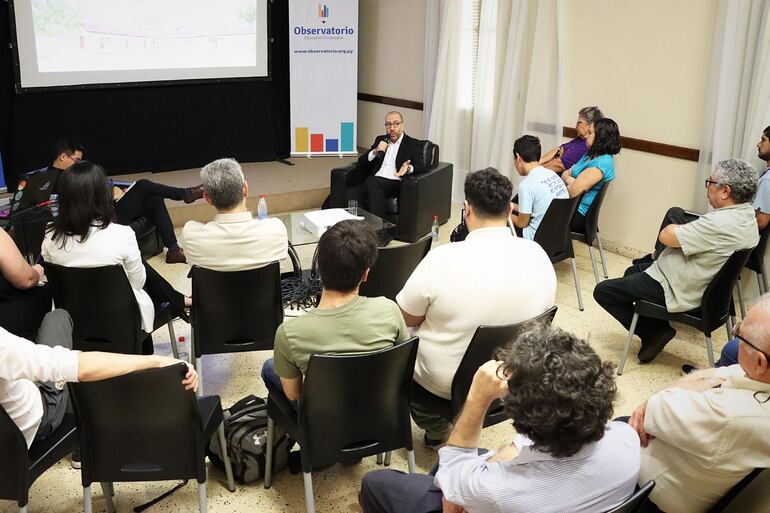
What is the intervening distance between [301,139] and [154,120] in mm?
1522

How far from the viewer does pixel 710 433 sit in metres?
1.74

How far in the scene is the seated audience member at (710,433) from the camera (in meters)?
1.72

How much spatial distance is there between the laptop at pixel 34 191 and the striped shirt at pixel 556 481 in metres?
3.98

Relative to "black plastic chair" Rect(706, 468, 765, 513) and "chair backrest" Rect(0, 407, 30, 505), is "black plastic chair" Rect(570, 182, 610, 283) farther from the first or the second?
"chair backrest" Rect(0, 407, 30, 505)

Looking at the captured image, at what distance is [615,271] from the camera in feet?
17.0

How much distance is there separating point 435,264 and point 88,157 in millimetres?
5460

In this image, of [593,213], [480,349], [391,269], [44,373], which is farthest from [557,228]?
[44,373]

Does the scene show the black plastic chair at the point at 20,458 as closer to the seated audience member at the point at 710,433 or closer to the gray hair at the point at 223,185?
the gray hair at the point at 223,185

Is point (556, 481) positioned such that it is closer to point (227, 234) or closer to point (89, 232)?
point (227, 234)

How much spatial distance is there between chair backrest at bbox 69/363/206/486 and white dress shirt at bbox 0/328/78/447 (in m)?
0.10

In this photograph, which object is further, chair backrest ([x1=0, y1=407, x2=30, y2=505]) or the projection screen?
the projection screen

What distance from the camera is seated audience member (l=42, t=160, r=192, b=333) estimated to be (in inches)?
118

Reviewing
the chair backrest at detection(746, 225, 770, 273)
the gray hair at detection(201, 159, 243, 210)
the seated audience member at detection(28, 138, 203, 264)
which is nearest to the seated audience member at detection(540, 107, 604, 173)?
the chair backrest at detection(746, 225, 770, 273)

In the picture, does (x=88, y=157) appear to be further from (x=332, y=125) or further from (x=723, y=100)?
(x=723, y=100)
